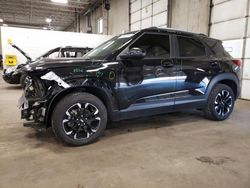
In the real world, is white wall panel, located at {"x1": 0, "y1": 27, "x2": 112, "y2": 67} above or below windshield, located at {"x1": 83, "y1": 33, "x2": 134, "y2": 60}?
above

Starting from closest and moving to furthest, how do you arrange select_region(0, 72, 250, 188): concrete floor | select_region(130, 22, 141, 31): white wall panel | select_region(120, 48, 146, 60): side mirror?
1. select_region(0, 72, 250, 188): concrete floor
2. select_region(120, 48, 146, 60): side mirror
3. select_region(130, 22, 141, 31): white wall panel

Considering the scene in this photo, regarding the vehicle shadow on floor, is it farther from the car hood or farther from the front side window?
the front side window

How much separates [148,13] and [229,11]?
168 inches

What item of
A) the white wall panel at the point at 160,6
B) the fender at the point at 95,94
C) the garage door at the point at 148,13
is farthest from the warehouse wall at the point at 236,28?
the fender at the point at 95,94

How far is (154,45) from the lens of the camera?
299 centimetres

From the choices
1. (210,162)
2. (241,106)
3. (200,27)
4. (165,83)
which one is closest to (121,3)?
(200,27)

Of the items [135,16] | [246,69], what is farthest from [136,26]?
[246,69]

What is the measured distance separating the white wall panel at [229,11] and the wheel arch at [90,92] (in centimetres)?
524

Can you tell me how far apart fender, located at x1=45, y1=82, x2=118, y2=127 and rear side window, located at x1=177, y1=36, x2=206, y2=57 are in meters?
1.36

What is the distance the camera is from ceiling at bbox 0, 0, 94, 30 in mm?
13892

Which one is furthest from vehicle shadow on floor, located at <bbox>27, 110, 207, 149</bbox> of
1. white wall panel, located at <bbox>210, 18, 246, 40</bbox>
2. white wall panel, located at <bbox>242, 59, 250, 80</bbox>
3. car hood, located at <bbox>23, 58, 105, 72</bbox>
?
white wall panel, located at <bbox>210, 18, 246, 40</bbox>

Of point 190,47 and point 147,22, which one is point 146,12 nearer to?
point 147,22

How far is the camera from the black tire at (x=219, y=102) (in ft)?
11.6

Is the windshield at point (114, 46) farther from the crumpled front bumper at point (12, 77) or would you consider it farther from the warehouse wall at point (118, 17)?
the warehouse wall at point (118, 17)
